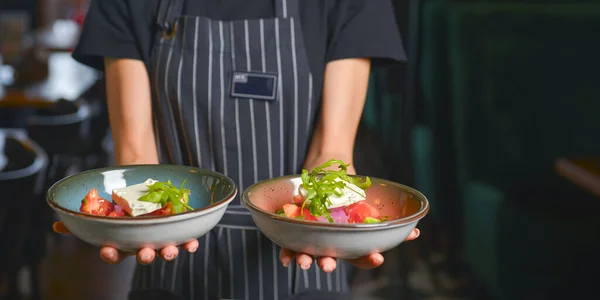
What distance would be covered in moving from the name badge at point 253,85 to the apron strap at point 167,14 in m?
0.19

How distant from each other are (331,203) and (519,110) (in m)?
2.25

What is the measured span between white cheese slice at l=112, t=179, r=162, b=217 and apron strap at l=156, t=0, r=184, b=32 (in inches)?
19.3

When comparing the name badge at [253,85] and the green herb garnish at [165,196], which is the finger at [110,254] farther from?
the name badge at [253,85]

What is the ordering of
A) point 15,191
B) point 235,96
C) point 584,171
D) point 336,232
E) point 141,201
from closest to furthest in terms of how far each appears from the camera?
point 336,232 → point 141,201 → point 235,96 → point 15,191 → point 584,171

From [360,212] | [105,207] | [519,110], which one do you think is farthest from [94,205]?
[519,110]

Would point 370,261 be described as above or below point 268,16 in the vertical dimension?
below

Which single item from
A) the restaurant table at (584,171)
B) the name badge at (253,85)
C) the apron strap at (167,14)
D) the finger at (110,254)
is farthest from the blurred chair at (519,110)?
the finger at (110,254)

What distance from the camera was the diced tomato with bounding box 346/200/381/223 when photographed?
112cm

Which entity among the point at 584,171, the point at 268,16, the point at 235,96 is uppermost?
the point at 268,16

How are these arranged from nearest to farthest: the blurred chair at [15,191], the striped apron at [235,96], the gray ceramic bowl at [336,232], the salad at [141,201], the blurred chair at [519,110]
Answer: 1. the gray ceramic bowl at [336,232]
2. the salad at [141,201]
3. the striped apron at [235,96]
4. the blurred chair at [15,191]
5. the blurred chair at [519,110]

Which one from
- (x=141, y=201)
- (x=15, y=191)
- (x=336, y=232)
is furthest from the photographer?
(x=15, y=191)

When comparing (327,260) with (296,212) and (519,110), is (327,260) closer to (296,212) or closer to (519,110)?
(296,212)

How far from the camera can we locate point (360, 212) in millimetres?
1123

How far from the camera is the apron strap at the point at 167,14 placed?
5.00ft
